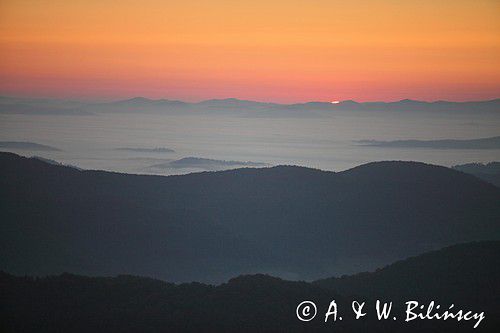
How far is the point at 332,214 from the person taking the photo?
34.5 metres

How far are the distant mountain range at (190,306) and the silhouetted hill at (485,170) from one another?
14.4 m

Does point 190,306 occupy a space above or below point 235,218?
below

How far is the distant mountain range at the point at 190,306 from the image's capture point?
16000mm

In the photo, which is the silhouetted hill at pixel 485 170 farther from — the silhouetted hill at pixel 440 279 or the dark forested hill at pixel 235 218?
the silhouetted hill at pixel 440 279

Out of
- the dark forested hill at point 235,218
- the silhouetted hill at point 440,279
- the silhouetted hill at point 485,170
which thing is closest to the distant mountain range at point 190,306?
the silhouetted hill at point 440,279

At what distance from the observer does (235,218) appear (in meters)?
33.2

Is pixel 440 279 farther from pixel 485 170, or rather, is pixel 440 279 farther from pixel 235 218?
pixel 485 170

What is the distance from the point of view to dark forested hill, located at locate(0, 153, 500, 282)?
3106cm

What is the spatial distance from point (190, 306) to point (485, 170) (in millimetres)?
22993

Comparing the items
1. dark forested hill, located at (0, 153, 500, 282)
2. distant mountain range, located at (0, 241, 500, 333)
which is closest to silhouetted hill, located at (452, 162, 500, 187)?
dark forested hill, located at (0, 153, 500, 282)

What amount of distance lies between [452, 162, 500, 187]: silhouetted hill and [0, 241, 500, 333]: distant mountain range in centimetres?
1439

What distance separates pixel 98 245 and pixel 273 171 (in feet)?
30.5

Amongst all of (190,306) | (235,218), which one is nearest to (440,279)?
(190,306)

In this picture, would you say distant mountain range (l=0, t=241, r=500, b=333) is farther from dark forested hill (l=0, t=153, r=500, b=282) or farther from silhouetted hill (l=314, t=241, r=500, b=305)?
dark forested hill (l=0, t=153, r=500, b=282)
